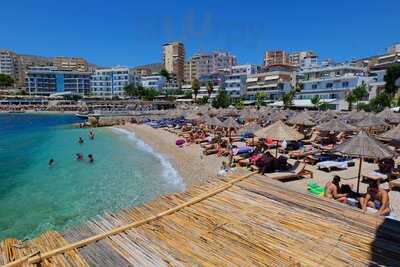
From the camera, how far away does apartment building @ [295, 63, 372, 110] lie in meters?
58.5

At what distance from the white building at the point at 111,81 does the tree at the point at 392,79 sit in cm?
9782

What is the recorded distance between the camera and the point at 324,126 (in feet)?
61.9

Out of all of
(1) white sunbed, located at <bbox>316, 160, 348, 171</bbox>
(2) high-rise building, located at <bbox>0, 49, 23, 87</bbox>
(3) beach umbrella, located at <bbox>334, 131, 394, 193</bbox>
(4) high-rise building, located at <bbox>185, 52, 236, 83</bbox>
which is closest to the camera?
(3) beach umbrella, located at <bbox>334, 131, 394, 193</bbox>

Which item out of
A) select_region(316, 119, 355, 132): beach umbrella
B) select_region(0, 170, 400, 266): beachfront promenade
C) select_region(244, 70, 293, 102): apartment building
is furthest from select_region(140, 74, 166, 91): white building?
select_region(0, 170, 400, 266): beachfront promenade

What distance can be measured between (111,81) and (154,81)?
1904 centimetres

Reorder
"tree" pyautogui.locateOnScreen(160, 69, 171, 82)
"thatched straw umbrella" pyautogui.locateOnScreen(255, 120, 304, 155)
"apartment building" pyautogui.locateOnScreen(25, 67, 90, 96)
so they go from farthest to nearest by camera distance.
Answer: "apartment building" pyautogui.locateOnScreen(25, 67, 90, 96) < "tree" pyautogui.locateOnScreen(160, 69, 171, 82) < "thatched straw umbrella" pyautogui.locateOnScreen(255, 120, 304, 155)

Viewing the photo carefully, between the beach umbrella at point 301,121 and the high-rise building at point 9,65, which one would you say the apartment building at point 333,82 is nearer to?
the beach umbrella at point 301,121

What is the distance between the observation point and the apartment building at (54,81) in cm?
13375

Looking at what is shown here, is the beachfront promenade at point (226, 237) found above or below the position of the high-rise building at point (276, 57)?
below

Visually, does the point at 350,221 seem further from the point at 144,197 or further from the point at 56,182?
the point at 56,182

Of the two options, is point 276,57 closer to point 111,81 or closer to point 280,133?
point 111,81

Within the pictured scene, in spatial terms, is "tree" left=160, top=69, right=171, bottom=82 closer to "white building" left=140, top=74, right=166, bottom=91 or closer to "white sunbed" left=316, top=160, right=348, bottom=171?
"white building" left=140, top=74, right=166, bottom=91

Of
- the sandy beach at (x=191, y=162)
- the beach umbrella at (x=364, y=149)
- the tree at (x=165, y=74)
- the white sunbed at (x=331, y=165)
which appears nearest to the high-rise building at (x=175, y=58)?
the tree at (x=165, y=74)

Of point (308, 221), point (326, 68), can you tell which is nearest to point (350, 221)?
point (308, 221)
